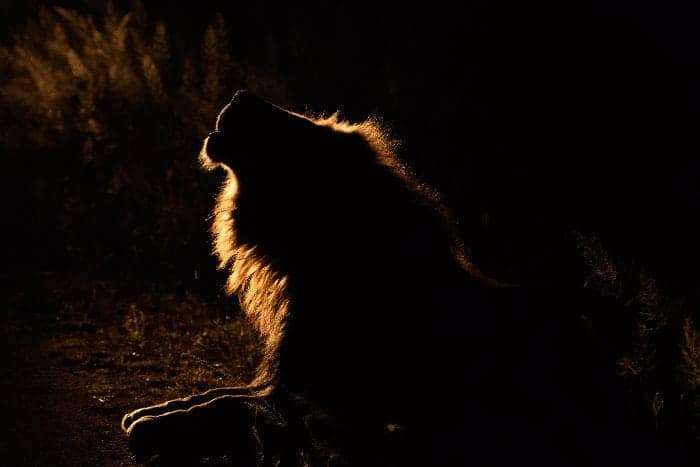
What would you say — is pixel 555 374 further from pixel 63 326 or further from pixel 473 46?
pixel 473 46

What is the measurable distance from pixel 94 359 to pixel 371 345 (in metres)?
3.25

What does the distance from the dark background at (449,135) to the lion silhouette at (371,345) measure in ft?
9.76

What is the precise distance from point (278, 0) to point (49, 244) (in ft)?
14.2

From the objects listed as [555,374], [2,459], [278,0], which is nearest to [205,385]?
[2,459]

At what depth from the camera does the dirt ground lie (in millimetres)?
3686

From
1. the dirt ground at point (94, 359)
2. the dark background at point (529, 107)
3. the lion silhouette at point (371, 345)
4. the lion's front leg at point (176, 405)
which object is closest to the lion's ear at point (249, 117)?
the lion silhouette at point (371, 345)

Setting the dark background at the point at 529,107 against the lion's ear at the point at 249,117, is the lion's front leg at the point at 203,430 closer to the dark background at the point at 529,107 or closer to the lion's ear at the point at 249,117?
the lion's ear at the point at 249,117

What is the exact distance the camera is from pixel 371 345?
2186mm

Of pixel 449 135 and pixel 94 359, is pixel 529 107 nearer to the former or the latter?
pixel 449 135

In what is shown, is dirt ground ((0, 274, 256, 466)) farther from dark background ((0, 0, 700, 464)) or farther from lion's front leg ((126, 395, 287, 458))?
lion's front leg ((126, 395, 287, 458))

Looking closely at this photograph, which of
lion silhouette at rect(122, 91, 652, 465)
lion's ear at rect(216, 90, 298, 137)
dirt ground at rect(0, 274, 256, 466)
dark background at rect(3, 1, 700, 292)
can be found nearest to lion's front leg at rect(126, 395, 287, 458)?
lion silhouette at rect(122, 91, 652, 465)

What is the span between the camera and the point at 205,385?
4469mm

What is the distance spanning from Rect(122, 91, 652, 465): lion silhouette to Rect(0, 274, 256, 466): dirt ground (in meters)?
1.44

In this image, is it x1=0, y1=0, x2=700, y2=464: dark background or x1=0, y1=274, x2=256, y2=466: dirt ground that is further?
x1=0, y1=0, x2=700, y2=464: dark background
